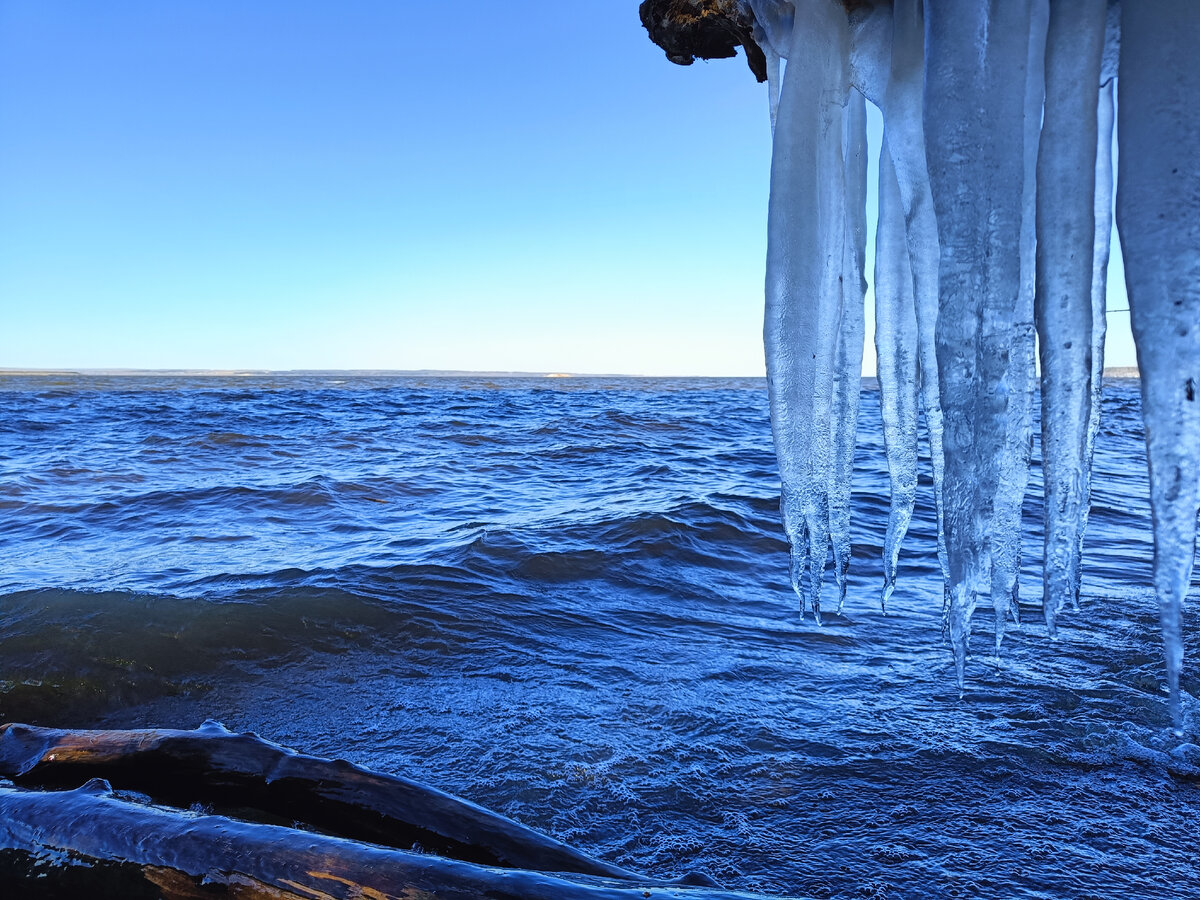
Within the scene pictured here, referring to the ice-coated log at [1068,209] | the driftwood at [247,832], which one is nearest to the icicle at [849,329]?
the ice-coated log at [1068,209]

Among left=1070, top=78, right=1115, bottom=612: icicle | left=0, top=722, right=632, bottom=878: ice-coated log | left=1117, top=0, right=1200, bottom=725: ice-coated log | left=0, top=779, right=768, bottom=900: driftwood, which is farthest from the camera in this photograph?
left=0, top=722, right=632, bottom=878: ice-coated log

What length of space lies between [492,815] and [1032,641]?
3.97 meters

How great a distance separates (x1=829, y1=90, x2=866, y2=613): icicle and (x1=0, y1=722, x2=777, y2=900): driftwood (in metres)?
1.49

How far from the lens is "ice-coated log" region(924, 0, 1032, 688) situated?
1646mm

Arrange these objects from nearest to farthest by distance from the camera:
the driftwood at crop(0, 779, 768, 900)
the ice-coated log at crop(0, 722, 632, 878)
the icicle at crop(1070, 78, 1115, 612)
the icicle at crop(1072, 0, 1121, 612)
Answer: the driftwood at crop(0, 779, 768, 900) < the icicle at crop(1072, 0, 1121, 612) < the icicle at crop(1070, 78, 1115, 612) < the ice-coated log at crop(0, 722, 632, 878)

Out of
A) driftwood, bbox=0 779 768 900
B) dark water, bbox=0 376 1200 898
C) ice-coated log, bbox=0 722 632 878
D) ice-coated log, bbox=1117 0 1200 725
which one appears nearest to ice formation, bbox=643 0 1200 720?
ice-coated log, bbox=1117 0 1200 725

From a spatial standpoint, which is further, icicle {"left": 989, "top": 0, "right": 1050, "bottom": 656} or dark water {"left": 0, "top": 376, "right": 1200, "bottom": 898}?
dark water {"left": 0, "top": 376, "right": 1200, "bottom": 898}

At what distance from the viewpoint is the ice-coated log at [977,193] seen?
5.40 feet

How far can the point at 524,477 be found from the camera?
11.5m

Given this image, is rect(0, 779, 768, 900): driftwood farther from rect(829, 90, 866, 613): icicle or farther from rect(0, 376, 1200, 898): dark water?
rect(829, 90, 866, 613): icicle

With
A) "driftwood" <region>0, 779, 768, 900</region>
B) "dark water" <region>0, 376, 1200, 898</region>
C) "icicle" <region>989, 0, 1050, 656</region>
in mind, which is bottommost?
"dark water" <region>0, 376, 1200, 898</region>

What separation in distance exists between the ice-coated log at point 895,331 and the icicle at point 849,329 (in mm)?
97

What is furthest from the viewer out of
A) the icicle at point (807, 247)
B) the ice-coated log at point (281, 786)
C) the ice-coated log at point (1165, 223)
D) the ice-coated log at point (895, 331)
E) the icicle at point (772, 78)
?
the icicle at point (772, 78)

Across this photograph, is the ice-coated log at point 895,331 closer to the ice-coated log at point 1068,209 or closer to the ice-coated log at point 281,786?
the ice-coated log at point 1068,209
